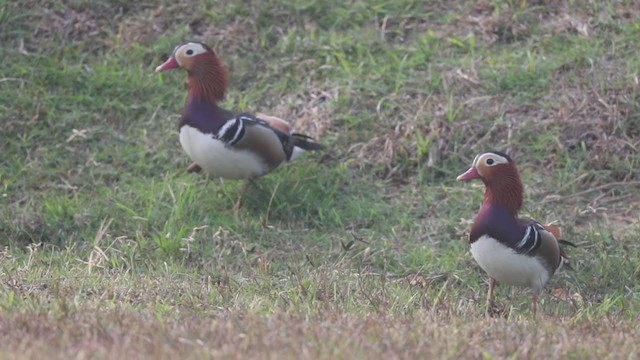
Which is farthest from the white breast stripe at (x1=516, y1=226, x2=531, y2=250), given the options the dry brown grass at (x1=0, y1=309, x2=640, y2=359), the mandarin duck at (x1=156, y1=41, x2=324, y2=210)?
the mandarin duck at (x1=156, y1=41, x2=324, y2=210)

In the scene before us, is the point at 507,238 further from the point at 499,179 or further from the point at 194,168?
the point at 194,168

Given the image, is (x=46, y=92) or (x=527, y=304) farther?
(x=46, y=92)

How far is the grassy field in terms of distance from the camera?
17.0 ft

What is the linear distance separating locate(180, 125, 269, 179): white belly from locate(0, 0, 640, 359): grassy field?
0.22 meters

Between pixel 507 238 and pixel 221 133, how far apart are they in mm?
1986

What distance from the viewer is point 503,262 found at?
20.0 ft

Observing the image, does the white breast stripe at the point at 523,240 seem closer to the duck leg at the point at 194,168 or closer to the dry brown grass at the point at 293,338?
the dry brown grass at the point at 293,338

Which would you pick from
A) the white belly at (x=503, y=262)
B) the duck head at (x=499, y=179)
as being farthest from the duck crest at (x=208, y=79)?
the white belly at (x=503, y=262)

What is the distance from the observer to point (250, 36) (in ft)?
29.8

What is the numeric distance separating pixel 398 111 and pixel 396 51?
0.77 m

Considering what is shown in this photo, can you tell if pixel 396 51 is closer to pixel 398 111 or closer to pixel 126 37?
pixel 398 111

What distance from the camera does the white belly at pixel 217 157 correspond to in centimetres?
736

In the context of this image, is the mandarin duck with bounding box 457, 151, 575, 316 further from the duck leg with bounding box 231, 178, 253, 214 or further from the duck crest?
the duck crest

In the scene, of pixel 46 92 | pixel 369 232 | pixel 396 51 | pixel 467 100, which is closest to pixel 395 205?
pixel 369 232
